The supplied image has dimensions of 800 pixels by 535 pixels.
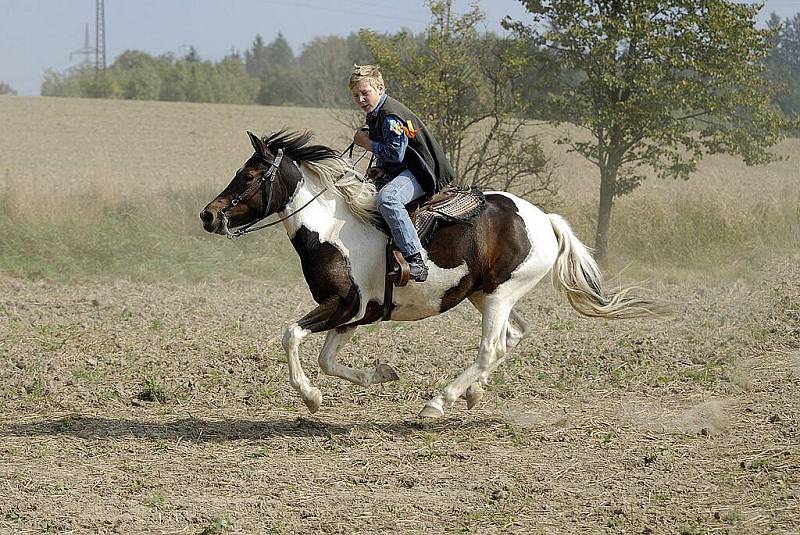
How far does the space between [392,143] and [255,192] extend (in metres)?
0.98

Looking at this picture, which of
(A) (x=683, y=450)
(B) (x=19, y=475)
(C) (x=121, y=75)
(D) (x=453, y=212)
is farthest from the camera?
(C) (x=121, y=75)

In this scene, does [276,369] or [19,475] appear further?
[276,369]

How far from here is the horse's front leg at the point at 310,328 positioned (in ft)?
21.5

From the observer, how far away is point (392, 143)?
6.55 metres

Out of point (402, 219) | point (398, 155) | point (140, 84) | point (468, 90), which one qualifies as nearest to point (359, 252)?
point (402, 219)

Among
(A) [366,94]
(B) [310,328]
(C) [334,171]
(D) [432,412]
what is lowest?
→ (D) [432,412]

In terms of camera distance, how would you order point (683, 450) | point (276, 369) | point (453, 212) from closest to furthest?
1. point (683, 450)
2. point (453, 212)
3. point (276, 369)

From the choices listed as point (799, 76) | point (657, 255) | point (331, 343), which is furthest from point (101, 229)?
point (799, 76)

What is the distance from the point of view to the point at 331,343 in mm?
6977

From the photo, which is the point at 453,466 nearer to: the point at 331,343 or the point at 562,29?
the point at 331,343

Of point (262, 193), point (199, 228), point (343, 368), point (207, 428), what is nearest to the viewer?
point (262, 193)

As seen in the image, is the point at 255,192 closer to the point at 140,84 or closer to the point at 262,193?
the point at 262,193

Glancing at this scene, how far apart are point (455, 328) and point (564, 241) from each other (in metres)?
2.97

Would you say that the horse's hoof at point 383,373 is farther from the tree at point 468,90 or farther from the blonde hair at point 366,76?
the tree at point 468,90
